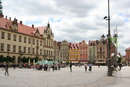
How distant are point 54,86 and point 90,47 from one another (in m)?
126

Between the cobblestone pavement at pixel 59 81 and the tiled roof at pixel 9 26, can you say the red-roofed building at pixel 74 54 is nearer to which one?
the tiled roof at pixel 9 26

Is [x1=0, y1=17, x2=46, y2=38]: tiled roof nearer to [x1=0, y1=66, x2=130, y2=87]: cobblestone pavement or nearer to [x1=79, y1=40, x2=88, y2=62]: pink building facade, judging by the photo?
[x1=0, y1=66, x2=130, y2=87]: cobblestone pavement

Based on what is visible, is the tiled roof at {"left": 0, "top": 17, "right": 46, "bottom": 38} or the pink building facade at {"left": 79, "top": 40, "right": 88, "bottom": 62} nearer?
the tiled roof at {"left": 0, "top": 17, "right": 46, "bottom": 38}

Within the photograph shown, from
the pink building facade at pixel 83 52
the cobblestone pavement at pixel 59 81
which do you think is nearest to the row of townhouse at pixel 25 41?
the pink building facade at pixel 83 52

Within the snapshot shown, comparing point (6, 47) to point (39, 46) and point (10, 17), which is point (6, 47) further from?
point (39, 46)

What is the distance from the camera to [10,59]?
62156mm

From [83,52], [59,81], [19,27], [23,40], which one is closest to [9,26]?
[19,27]

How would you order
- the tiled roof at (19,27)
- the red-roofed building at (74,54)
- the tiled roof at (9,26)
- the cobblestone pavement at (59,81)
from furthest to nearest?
the red-roofed building at (74,54)
the tiled roof at (19,27)
the tiled roof at (9,26)
the cobblestone pavement at (59,81)

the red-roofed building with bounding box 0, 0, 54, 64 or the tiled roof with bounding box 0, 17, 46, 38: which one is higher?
the tiled roof with bounding box 0, 17, 46, 38

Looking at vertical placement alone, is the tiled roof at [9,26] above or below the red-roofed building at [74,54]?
above

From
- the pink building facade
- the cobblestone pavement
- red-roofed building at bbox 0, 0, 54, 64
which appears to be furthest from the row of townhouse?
the cobblestone pavement

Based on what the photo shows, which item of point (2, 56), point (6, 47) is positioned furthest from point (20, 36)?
point (2, 56)

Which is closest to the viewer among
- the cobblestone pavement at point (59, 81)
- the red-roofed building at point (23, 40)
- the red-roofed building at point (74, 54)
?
the cobblestone pavement at point (59, 81)

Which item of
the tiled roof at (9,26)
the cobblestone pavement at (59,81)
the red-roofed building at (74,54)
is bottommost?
the cobblestone pavement at (59,81)
